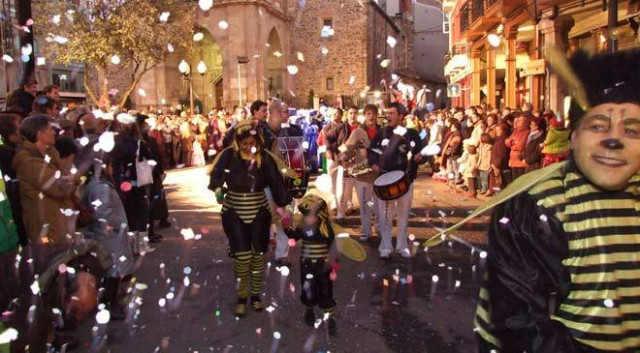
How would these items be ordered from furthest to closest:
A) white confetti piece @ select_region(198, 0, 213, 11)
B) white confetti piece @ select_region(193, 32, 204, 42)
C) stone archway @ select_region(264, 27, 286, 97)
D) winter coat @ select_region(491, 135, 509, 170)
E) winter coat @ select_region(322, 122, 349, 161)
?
stone archway @ select_region(264, 27, 286, 97), white confetti piece @ select_region(198, 0, 213, 11), white confetti piece @ select_region(193, 32, 204, 42), winter coat @ select_region(491, 135, 509, 170), winter coat @ select_region(322, 122, 349, 161)

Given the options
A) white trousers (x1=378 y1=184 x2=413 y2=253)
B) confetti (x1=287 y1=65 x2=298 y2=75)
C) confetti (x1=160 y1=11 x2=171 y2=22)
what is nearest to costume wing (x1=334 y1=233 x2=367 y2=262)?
A: white trousers (x1=378 y1=184 x2=413 y2=253)

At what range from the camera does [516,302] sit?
1.80 meters

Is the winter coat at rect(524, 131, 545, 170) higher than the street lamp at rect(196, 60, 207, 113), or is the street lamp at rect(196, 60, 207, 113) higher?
the street lamp at rect(196, 60, 207, 113)

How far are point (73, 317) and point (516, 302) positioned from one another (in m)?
4.14

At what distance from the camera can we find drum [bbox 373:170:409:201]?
21.6 ft

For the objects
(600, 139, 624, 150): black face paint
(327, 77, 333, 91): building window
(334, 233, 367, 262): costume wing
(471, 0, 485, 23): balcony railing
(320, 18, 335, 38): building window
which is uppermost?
(320, 18, 335, 38): building window

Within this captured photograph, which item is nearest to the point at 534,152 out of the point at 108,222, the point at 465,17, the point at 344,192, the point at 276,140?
the point at 344,192

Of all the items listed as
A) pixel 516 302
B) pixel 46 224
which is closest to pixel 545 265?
pixel 516 302

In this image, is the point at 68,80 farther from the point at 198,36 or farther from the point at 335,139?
the point at 335,139

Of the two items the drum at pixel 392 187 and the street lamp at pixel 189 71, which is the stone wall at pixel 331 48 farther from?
the drum at pixel 392 187

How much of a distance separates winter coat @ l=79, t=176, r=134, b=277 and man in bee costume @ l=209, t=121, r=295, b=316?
3.09 feet

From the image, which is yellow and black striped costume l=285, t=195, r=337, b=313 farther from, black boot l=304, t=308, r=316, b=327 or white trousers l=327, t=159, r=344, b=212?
white trousers l=327, t=159, r=344, b=212

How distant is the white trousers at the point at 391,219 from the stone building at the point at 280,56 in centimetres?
2943

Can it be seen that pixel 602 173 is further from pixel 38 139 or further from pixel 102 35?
pixel 102 35
